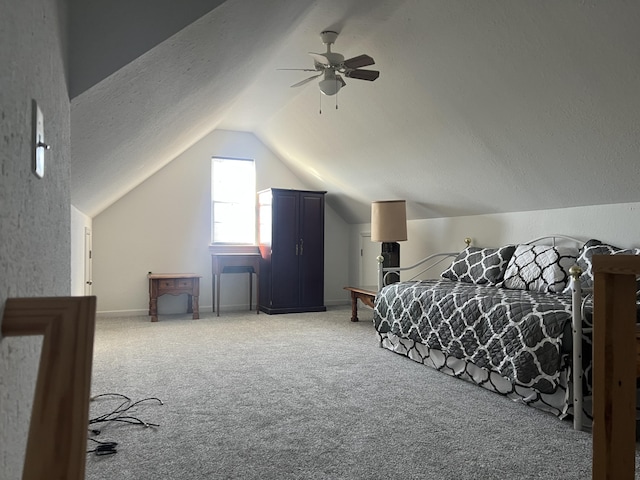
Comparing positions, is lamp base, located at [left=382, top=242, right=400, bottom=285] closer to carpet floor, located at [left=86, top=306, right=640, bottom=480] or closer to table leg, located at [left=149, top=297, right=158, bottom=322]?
carpet floor, located at [left=86, top=306, right=640, bottom=480]

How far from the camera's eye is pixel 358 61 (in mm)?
3279

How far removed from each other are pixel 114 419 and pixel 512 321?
7.36 ft

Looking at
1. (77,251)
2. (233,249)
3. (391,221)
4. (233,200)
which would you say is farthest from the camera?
(233,200)

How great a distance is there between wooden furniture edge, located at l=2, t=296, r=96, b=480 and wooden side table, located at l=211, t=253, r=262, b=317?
5.51 metres

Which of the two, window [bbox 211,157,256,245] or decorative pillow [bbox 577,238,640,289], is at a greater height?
window [bbox 211,157,256,245]

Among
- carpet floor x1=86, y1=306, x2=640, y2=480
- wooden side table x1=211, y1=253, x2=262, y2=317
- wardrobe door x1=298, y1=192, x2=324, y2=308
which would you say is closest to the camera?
carpet floor x1=86, y1=306, x2=640, y2=480

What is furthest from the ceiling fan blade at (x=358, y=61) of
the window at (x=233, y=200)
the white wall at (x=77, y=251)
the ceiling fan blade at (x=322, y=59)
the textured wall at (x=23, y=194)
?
the window at (x=233, y=200)

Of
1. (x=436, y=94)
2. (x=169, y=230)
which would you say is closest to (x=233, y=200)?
(x=169, y=230)

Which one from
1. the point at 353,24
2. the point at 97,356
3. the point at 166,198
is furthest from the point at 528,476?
the point at 166,198

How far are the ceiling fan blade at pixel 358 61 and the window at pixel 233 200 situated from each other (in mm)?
3502

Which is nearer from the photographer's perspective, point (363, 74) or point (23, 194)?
point (23, 194)

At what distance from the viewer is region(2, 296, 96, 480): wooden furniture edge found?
1.63 feet

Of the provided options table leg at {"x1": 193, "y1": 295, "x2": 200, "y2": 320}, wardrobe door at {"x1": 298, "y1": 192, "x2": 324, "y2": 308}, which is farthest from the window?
table leg at {"x1": 193, "y1": 295, "x2": 200, "y2": 320}

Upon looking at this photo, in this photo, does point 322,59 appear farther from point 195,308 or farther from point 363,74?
point 195,308
